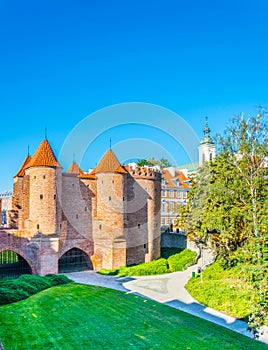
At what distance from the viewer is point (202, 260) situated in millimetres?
29078

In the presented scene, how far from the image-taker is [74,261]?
28.6 meters

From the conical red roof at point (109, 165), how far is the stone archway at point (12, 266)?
9.63 m

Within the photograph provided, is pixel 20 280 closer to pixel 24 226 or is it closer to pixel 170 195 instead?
pixel 24 226

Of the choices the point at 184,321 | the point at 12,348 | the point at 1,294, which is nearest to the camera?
the point at 12,348

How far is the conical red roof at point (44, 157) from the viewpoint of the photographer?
2552 centimetres

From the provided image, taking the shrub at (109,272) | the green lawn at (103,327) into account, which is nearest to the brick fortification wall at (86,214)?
the shrub at (109,272)

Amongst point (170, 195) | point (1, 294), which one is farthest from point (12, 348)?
point (170, 195)

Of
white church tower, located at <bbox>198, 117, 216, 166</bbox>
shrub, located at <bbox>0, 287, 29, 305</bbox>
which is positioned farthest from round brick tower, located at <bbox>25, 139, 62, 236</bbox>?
white church tower, located at <bbox>198, 117, 216, 166</bbox>

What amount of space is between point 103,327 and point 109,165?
56.1ft

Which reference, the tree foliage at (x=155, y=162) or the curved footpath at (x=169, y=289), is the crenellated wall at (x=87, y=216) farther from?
the tree foliage at (x=155, y=162)

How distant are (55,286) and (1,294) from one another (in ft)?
13.5

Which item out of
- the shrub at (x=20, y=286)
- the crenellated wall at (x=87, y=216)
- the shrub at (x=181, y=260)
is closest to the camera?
Answer: the shrub at (x=20, y=286)

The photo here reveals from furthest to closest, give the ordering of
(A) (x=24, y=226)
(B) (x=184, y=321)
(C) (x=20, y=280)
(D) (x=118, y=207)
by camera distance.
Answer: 1. (D) (x=118, y=207)
2. (A) (x=24, y=226)
3. (C) (x=20, y=280)
4. (B) (x=184, y=321)

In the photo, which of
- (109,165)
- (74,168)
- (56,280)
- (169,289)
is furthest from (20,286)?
(74,168)
